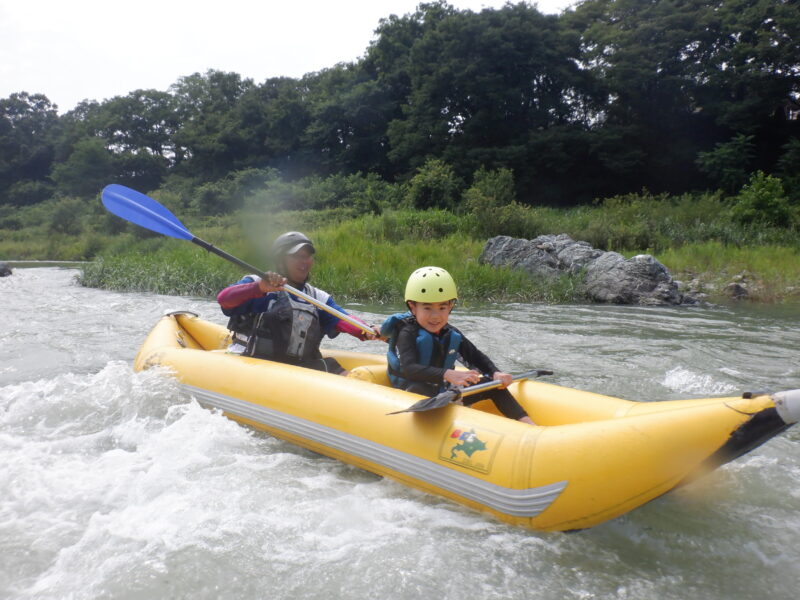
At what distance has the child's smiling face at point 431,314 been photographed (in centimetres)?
284

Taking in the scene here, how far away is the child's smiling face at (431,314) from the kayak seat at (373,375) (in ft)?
1.46

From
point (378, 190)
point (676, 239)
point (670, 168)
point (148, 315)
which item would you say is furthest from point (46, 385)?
point (670, 168)

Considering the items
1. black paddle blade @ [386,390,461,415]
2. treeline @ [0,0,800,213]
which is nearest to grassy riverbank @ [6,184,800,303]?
black paddle blade @ [386,390,461,415]

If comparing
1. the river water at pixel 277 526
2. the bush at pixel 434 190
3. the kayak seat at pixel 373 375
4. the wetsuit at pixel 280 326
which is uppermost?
the bush at pixel 434 190

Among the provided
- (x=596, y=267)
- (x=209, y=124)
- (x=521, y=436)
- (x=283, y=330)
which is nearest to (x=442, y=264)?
(x=596, y=267)

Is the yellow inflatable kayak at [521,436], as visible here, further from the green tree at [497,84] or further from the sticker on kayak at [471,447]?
the green tree at [497,84]

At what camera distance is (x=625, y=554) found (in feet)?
6.66

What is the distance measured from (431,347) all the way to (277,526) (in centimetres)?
109

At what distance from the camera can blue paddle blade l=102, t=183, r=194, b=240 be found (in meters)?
4.23

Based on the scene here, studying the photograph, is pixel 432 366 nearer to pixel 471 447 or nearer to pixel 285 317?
pixel 471 447

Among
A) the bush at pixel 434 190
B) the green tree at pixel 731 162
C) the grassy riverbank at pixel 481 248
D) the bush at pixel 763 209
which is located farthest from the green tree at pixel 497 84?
the bush at pixel 763 209

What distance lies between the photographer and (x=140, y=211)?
4301 millimetres

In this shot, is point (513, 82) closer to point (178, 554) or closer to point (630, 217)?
point (630, 217)

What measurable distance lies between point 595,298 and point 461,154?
51.1 feet
